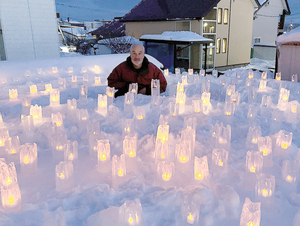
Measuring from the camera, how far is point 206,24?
18250mm

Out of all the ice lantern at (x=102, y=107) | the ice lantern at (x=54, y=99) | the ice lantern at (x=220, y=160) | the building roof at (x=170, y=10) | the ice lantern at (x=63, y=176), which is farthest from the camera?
the building roof at (x=170, y=10)

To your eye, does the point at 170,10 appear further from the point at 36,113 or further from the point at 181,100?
the point at 36,113

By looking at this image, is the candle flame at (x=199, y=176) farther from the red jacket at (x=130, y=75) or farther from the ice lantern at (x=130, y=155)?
the red jacket at (x=130, y=75)

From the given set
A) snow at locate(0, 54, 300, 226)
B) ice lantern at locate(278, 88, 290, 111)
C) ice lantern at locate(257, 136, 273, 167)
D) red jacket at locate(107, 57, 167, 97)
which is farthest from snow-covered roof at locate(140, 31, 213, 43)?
ice lantern at locate(257, 136, 273, 167)

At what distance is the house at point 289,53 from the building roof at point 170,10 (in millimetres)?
10231

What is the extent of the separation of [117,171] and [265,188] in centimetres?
116

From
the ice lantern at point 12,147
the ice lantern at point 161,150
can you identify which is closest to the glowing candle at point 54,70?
the ice lantern at point 12,147

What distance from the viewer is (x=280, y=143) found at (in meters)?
2.71

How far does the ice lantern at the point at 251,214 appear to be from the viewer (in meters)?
1.63

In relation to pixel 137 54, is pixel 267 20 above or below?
above

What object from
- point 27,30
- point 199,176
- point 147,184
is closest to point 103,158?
point 147,184

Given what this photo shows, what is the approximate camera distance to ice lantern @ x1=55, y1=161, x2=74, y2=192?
2127 millimetres

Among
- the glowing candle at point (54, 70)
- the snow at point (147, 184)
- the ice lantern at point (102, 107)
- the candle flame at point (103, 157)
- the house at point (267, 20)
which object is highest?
the house at point (267, 20)

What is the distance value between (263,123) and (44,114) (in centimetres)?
316
